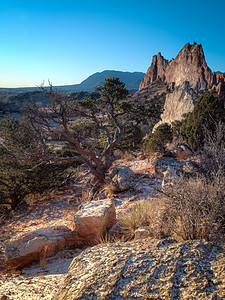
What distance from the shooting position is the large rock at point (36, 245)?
11.4ft

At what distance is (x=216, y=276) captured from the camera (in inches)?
63.3

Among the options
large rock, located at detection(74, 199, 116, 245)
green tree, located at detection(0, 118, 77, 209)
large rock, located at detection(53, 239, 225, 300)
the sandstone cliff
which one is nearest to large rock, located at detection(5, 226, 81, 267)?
large rock, located at detection(74, 199, 116, 245)

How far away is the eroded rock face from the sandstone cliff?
1737 inches

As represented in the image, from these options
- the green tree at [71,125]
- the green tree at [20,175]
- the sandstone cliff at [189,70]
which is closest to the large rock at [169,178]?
the green tree at [71,125]

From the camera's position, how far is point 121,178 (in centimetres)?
722

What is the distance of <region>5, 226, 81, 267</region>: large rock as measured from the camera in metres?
3.49

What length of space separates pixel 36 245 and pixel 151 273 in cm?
270

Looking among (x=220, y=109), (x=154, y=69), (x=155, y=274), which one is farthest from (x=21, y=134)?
(x=154, y=69)

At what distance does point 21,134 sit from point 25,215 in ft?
13.6

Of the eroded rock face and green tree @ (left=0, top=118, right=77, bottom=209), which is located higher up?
the eroded rock face

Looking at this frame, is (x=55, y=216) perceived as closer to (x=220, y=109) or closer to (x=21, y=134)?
(x=21, y=134)

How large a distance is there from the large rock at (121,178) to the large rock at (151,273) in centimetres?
491

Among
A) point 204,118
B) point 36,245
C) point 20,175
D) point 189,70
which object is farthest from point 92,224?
point 189,70

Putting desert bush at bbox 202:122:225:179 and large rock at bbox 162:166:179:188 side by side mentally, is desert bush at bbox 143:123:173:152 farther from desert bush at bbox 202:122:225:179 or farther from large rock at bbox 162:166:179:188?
large rock at bbox 162:166:179:188
